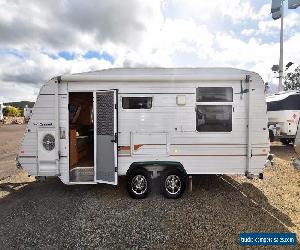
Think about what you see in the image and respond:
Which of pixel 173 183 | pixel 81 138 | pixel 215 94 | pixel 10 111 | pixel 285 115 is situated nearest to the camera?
pixel 215 94

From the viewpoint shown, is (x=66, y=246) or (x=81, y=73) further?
(x=81, y=73)

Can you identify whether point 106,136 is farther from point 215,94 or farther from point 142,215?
point 215,94

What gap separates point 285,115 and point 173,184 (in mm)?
10987

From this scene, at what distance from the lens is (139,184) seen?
25.3 ft

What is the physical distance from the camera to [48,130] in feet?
24.8

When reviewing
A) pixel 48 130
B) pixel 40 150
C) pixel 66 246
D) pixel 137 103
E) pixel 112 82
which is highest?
pixel 112 82

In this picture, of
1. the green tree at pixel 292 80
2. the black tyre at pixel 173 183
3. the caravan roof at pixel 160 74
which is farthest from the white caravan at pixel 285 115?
the green tree at pixel 292 80

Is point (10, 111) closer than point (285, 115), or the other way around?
point (285, 115)

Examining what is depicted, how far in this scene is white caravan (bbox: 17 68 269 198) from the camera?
7.46 metres

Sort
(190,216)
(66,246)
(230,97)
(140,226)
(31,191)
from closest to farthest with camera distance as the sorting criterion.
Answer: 1. (66,246)
2. (140,226)
3. (190,216)
4. (230,97)
5. (31,191)

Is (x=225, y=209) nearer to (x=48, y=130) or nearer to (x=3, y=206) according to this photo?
(x=48, y=130)

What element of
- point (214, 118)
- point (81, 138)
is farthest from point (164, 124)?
point (81, 138)

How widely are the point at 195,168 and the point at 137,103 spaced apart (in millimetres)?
2268

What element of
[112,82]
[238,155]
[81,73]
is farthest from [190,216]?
[81,73]
